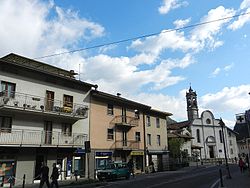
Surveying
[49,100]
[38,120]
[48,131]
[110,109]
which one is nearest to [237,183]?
[48,131]

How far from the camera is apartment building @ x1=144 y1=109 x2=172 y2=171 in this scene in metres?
35.2

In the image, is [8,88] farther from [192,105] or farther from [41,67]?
[192,105]

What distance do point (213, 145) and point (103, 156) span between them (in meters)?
49.0

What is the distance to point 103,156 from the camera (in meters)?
27.9

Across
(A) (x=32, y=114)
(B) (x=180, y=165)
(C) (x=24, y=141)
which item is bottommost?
(B) (x=180, y=165)

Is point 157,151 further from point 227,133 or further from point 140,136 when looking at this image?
point 227,133

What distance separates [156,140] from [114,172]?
14597 mm

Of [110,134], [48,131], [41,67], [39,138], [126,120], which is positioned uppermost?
[41,67]

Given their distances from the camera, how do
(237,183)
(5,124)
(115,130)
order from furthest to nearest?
(115,130), (5,124), (237,183)

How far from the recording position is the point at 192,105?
247ft

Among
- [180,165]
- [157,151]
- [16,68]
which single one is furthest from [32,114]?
[180,165]

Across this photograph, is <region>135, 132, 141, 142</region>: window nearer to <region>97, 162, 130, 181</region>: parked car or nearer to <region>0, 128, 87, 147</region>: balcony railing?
<region>97, 162, 130, 181</region>: parked car

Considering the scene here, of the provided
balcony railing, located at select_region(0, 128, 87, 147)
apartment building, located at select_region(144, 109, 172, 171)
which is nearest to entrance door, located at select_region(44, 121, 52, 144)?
Answer: balcony railing, located at select_region(0, 128, 87, 147)

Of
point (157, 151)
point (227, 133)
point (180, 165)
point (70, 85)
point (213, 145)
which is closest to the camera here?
point (70, 85)
